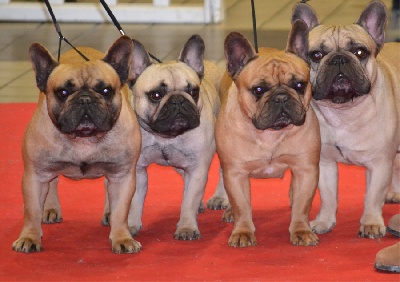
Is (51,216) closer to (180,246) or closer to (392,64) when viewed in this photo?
(180,246)

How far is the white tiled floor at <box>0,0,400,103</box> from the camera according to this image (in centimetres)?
895

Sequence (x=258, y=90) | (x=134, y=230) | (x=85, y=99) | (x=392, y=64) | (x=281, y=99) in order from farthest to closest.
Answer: (x=392, y=64) < (x=134, y=230) < (x=258, y=90) < (x=281, y=99) < (x=85, y=99)

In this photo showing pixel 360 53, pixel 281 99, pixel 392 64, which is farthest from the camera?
pixel 392 64

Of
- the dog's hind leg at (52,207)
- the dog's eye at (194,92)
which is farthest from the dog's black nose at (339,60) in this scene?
the dog's hind leg at (52,207)

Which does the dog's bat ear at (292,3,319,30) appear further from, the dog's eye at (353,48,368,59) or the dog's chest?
the dog's chest

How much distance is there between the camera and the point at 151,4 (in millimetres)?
11008

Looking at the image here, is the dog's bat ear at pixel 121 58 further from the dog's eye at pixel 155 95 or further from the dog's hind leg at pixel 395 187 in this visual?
the dog's hind leg at pixel 395 187

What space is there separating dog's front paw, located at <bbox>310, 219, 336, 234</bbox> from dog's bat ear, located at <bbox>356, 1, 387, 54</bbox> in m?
0.85

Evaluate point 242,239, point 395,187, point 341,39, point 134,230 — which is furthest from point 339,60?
point 134,230

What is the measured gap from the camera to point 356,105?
479 centimetres

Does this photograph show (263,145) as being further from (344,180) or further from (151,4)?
(151,4)

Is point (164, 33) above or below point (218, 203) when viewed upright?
below

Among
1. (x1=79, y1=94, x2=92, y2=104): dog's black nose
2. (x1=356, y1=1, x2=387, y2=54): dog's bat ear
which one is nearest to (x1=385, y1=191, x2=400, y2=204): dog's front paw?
(x1=356, y1=1, x2=387, y2=54): dog's bat ear

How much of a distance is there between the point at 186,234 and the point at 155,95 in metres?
0.66
